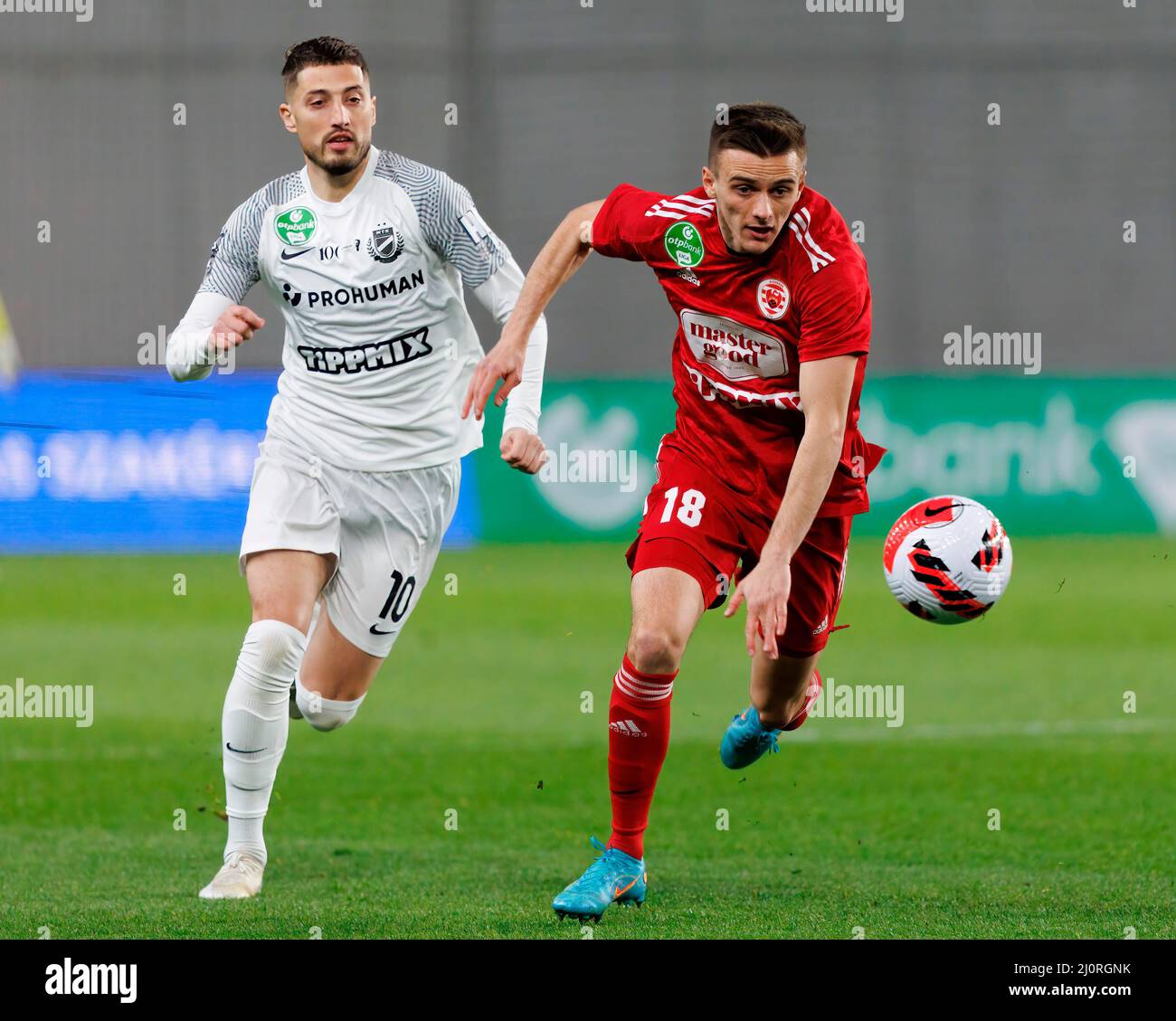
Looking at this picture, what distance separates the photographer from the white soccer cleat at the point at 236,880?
18.1ft

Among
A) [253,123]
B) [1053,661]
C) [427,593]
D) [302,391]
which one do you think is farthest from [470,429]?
[253,123]

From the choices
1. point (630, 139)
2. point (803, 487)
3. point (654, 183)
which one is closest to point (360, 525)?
point (803, 487)

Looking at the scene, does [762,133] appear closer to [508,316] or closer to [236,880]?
[508,316]

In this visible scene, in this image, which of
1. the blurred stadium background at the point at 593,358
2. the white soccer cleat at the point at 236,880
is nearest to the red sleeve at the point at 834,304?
the white soccer cleat at the point at 236,880

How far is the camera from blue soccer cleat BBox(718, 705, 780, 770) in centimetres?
661

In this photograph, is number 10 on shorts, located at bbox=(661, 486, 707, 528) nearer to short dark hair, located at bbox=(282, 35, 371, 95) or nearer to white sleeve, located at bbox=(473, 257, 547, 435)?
white sleeve, located at bbox=(473, 257, 547, 435)

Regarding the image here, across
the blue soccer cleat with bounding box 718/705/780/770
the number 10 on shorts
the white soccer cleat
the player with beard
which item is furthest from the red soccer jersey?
the white soccer cleat

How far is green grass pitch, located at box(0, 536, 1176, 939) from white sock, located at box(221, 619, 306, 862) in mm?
256

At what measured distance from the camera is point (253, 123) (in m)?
19.0

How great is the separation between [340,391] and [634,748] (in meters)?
1.59

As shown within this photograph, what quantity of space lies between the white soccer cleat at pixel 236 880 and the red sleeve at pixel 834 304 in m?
2.34

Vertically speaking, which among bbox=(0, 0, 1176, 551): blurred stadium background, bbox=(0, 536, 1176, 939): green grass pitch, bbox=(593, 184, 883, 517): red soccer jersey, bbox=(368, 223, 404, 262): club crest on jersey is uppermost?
bbox=(0, 0, 1176, 551): blurred stadium background

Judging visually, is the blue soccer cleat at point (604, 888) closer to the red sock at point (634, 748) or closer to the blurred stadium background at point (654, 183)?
the red sock at point (634, 748)

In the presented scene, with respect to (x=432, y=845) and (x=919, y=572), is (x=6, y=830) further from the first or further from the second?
(x=919, y=572)
